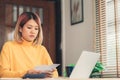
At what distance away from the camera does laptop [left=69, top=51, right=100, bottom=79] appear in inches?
62.6

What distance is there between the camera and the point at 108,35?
3236 millimetres

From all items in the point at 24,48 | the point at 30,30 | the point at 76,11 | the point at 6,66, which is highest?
Answer: the point at 76,11

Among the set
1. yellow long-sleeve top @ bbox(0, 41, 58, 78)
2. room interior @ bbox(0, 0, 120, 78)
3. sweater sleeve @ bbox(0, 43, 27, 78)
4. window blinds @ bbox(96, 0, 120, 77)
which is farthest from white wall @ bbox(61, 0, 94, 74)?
sweater sleeve @ bbox(0, 43, 27, 78)

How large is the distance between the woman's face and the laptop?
485 mm

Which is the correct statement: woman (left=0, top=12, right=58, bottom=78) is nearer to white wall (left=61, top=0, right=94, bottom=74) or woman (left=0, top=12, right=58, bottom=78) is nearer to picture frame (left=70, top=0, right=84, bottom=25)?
white wall (left=61, top=0, right=94, bottom=74)

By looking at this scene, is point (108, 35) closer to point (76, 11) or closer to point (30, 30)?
point (76, 11)

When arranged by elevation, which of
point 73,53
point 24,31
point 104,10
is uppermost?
point 104,10

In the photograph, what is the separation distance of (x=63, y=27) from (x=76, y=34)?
1.21 ft

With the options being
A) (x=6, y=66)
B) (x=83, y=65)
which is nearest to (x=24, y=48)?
(x=6, y=66)

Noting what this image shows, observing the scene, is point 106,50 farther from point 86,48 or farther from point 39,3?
point 39,3

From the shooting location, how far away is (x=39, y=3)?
13.2 feet

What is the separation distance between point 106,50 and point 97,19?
42cm

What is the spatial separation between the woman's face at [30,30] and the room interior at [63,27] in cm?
149

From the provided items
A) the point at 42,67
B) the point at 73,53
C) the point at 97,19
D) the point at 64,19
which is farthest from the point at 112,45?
the point at 42,67
